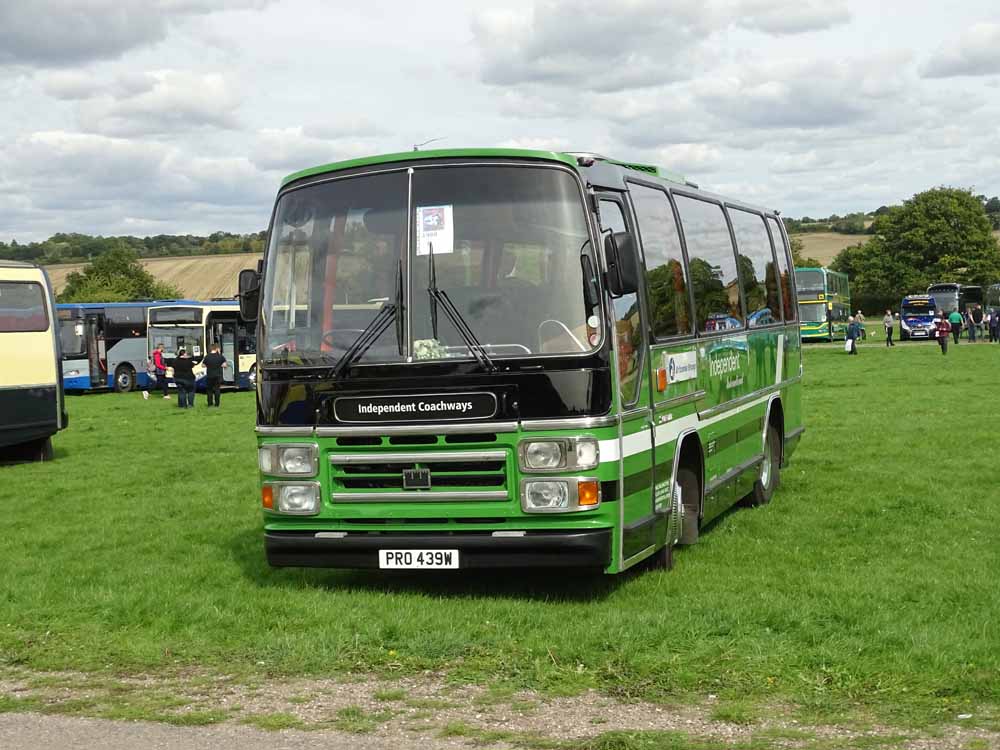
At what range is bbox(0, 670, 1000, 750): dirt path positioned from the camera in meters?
6.22

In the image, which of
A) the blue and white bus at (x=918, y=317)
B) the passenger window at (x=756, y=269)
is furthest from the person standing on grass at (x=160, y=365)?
the blue and white bus at (x=918, y=317)

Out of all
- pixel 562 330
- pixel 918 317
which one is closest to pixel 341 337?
pixel 562 330

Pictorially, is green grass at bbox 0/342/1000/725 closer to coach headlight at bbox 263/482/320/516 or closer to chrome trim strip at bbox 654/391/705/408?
coach headlight at bbox 263/482/320/516

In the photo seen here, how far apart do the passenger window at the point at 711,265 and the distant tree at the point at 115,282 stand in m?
108

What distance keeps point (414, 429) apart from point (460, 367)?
0.53 metres

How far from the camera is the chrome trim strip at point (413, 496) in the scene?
30.5ft

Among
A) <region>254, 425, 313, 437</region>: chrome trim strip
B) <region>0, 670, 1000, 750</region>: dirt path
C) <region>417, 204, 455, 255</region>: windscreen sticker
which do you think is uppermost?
<region>417, 204, 455, 255</region>: windscreen sticker

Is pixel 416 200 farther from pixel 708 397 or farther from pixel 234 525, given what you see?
pixel 234 525

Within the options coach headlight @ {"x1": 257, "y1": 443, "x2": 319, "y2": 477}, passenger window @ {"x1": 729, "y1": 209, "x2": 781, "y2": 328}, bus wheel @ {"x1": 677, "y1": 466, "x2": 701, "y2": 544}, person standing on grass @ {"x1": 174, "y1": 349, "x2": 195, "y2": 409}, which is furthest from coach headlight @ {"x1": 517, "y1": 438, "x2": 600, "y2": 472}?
person standing on grass @ {"x1": 174, "y1": 349, "x2": 195, "y2": 409}

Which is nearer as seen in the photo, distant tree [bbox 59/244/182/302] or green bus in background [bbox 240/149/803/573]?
green bus in background [bbox 240/149/803/573]

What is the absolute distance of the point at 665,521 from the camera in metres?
10.3

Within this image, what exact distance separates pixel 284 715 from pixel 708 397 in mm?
5892

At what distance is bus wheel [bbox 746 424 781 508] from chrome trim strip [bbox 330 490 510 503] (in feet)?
18.0

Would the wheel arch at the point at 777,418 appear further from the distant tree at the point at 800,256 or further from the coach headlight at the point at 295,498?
the distant tree at the point at 800,256
